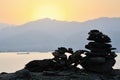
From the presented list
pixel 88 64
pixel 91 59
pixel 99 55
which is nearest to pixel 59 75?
pixel 88 64

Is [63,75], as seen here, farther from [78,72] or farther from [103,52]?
[103,52]

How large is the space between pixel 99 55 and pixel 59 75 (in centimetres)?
813

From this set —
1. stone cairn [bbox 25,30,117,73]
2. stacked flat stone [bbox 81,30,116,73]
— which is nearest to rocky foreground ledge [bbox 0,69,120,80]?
stacked flat stone [bbox 81,30,116,73]

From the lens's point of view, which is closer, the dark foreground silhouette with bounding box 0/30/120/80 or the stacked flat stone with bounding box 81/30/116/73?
the dark foreground silhouette with bounding box 0/30/120/80

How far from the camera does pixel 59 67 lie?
62312mm

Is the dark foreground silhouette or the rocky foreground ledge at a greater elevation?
the dark foreground silhouette

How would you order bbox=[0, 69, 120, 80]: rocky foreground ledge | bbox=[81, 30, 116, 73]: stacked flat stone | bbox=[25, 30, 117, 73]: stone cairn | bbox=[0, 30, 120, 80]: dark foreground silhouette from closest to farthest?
bbox=[0, 69, 120, 80]: rocky foreground ledge, bbox=[0, 30, 120, 80]: dark foreground silhouette, bbox=[81, 30, 116, 73]: stacked flat stone, bbox=[25, 30, 117, 73]: stone cairn

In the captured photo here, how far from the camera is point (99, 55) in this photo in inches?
2359

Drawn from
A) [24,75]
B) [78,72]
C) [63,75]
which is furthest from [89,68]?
[24,75]

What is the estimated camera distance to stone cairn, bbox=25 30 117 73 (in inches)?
2350

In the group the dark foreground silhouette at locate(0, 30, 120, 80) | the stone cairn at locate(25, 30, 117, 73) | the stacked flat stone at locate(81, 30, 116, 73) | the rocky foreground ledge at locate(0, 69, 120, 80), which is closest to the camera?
the rocky foreground ledge at locate(0, 69, 120, 80)

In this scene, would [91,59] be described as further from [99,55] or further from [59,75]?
[59,75]

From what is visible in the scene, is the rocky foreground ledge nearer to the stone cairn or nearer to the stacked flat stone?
the stacked flat stone

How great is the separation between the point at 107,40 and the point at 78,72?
7.47m
